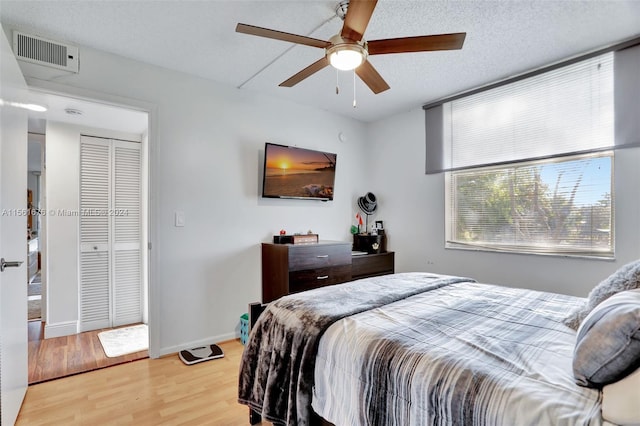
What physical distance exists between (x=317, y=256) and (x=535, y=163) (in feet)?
7.09

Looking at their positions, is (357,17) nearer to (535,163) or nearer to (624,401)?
(624,401)

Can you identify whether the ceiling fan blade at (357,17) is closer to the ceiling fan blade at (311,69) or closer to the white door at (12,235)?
the ceiling fan blade at (311,69)

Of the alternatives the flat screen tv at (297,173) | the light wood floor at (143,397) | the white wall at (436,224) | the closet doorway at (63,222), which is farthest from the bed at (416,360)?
the closet doorway at (63,222)

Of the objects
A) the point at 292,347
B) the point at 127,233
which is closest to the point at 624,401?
the point at 292,347

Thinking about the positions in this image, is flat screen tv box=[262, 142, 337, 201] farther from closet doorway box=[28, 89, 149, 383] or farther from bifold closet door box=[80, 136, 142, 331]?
bifold closet door box=[80, 136, 142, 331]

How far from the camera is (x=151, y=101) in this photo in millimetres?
2670

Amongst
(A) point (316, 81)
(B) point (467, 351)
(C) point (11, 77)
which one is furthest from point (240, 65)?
(B) point (467, 351)

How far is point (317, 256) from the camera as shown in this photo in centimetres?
306

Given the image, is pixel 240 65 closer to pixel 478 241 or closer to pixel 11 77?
pixel 11 77

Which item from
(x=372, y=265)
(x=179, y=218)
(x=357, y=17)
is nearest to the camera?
(x=357, y=17)

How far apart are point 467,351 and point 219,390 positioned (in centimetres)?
175

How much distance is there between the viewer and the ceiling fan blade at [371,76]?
1946 millimetres

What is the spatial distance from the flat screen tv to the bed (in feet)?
5.72

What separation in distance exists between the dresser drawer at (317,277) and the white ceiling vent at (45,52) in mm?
2361
